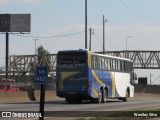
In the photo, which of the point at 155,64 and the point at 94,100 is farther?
the point at 155,64

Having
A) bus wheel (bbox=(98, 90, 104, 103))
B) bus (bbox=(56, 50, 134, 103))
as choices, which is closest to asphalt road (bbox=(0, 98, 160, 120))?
bus (bbox=(56, 50, 134, 103))

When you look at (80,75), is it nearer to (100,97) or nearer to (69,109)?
(100,97)

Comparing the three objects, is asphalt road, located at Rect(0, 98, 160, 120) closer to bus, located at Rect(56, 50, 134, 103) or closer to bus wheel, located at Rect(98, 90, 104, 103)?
bus, located at Rect(56, 50, 134, 103)

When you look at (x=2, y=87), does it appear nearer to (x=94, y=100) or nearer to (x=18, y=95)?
(x=18, y=95)

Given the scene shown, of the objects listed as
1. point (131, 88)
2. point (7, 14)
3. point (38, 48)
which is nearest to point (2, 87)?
point (131, 88)

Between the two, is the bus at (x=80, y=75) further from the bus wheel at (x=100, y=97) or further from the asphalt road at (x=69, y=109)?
the asphalt road at (x=69, y=109)

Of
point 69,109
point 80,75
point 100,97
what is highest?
point 80,75

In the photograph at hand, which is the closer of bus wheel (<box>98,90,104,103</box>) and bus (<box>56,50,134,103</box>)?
bus (<box>56,50,134,103</box>)

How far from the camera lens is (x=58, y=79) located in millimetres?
37375

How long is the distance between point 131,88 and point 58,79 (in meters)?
→ 12.5

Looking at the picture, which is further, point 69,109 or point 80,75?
point 80,75

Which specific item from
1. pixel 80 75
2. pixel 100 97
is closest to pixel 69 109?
pixel 80 75

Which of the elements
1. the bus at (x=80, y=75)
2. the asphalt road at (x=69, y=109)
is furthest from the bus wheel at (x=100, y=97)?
the asphalt road at (x=69, y=109)

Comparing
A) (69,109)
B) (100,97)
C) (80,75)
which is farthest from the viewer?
(100,97)
